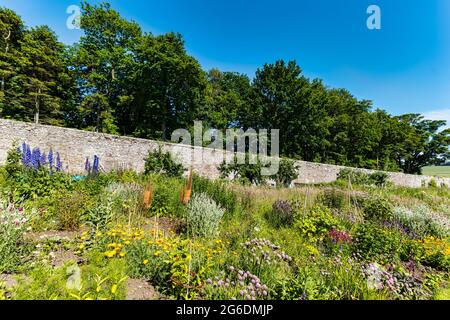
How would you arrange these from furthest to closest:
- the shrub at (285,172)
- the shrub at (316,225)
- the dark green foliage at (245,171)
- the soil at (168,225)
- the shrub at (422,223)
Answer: the shrub at (285,172), the dark green foliage at (245,171), the shrub at (422,223), the shrub at (316,225), the soil at (168,225)

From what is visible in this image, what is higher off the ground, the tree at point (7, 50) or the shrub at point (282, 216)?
the tree at point (7, 50)

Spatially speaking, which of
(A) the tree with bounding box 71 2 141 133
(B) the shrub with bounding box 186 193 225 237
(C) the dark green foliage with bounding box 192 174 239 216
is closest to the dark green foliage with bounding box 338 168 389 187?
(C) the dark green foliage with bounding box 192 174 239 216

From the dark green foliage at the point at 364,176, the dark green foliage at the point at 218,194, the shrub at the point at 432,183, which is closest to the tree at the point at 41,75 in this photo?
the dark green foliage at the point at 218,194

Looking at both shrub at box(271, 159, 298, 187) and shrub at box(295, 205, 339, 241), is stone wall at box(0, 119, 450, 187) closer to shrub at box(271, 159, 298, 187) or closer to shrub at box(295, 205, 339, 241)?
shrub at box(271, 159, 298, 187)

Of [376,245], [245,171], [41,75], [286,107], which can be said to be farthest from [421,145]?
[41,75]

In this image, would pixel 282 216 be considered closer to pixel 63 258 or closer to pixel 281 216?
pixel 281 216

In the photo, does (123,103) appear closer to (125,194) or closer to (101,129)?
(101,129)

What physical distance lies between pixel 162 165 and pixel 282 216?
6.50m

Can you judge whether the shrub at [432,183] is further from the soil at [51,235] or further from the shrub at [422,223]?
the soil at [51,235]

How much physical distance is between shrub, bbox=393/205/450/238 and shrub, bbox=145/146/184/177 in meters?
7.83

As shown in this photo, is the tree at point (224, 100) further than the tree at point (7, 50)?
Yes

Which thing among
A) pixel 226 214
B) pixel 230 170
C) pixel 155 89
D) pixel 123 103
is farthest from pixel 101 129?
pixel 226 214

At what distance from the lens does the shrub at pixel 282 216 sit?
4438mm

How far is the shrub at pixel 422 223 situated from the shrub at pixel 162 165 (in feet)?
25.7
